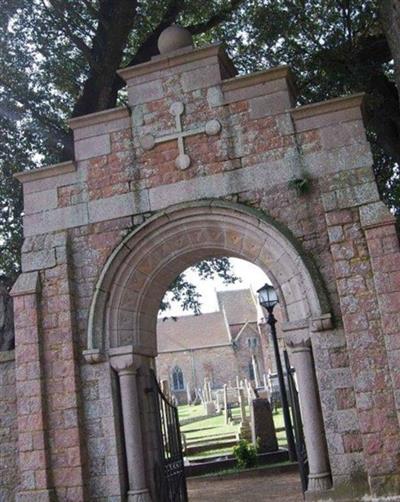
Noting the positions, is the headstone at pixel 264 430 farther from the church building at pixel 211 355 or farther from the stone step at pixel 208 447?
the church building at pixel 211 355

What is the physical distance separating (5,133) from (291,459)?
8126mm

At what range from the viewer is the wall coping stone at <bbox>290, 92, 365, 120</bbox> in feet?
21.5

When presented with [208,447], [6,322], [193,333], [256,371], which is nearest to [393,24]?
[6,322]

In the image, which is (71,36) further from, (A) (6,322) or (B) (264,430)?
(B) (264,430)

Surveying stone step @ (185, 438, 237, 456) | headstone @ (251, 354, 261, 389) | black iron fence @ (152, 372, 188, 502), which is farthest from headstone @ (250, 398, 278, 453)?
headstone @ (251, 354, 261, 389)

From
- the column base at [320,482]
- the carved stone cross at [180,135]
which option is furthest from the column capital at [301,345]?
the carved stone cross at [180,135]

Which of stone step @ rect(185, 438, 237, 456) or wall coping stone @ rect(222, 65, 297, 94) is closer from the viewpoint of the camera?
wall coping stone @ rect(222, 65, 297, 94)

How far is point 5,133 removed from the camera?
1091cm

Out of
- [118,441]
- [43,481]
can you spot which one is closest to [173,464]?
[118,441]

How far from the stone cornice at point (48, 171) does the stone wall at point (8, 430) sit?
2205mm

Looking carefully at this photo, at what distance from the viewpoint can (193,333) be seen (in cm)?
5238

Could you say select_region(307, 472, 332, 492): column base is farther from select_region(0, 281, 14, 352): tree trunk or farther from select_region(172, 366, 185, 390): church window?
select_region(172, 366, 185, 390): church window

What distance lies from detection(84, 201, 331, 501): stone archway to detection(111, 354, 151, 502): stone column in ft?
0.04

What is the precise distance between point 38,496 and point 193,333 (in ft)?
151
